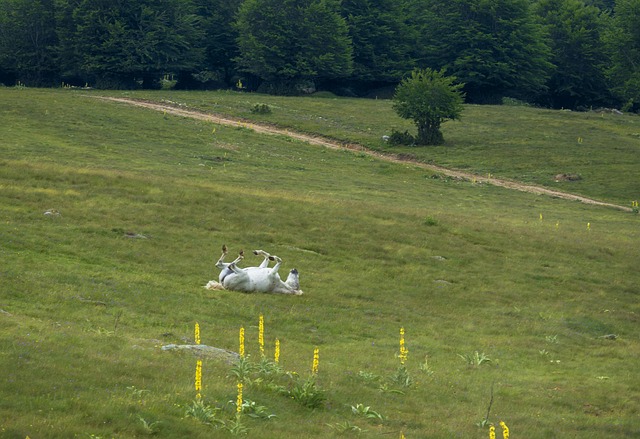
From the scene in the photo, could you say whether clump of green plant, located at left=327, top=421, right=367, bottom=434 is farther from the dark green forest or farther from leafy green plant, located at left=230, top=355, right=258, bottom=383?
the dark green forest

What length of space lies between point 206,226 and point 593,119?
60.8m

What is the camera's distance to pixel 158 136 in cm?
6206

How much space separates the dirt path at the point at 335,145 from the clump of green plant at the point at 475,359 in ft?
114

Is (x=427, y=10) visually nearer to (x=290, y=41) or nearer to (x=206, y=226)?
(x=290, y=41)

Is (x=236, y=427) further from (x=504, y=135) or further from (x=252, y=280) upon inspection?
(x=504, y=135)

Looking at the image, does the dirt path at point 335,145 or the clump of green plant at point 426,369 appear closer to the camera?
the clump of green plant at point 426,369

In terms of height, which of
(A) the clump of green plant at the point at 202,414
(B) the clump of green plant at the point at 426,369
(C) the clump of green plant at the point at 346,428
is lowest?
(B) the clump of green plant at the point at 426,369

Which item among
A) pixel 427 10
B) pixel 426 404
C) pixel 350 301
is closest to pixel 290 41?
pixel 427 10

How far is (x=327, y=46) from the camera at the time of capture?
99500mm

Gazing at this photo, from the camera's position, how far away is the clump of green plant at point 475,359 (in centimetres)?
2062

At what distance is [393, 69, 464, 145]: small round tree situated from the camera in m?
71.2

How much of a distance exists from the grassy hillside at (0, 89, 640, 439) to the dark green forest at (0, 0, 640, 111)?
154 feet

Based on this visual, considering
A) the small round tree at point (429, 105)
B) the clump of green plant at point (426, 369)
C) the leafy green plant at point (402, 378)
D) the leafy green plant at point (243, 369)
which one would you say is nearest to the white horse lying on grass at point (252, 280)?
the clump of green plant at point (426, 369)

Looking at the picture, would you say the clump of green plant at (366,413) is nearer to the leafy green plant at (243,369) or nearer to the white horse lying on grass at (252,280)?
the leafy green plant at (243,369)
